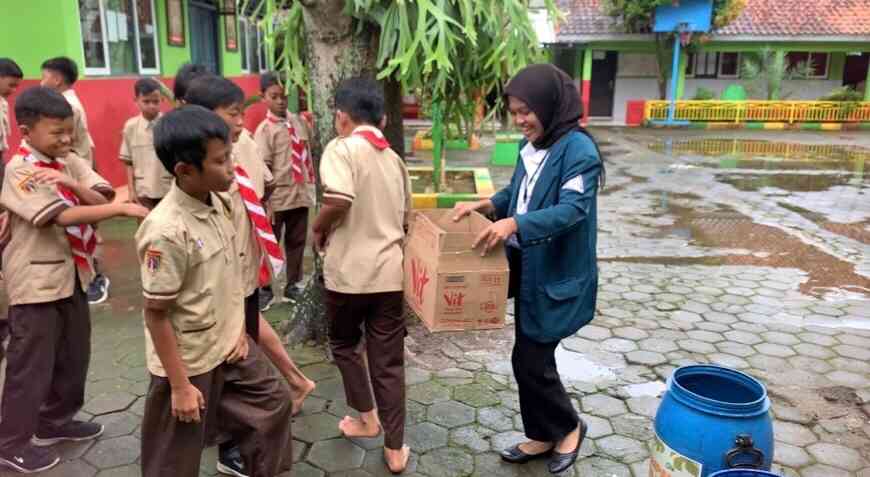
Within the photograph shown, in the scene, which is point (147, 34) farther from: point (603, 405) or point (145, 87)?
point (603, 405)

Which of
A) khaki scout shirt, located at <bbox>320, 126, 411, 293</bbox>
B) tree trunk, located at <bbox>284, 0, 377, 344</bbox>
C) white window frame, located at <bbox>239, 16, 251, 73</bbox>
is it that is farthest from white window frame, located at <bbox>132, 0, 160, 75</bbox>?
khaki scout shirt, located at <bbox>320, 126, 411, 293</bbox>

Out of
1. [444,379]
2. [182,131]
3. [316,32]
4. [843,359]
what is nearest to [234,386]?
Answer: [182,131]

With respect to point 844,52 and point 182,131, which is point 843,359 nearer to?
point 182,131

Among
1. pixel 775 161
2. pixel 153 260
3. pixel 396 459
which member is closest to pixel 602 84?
pixel 775 161

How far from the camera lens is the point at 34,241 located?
2.86 m

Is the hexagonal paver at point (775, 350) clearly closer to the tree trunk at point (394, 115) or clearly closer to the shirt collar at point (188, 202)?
the tree trunk at point (394, 115)

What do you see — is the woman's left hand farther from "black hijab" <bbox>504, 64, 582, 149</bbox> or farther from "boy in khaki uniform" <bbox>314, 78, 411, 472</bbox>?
"boy in khaki uniform" <bbox>314, 78, 411, 472</bbox>

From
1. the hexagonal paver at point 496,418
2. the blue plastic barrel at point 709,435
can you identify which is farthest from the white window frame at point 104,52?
the blue plastic barrel at point 709,435

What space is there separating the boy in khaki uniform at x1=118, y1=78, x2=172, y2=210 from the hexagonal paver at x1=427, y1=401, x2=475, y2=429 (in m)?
2.62

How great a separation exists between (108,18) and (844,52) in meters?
23.4

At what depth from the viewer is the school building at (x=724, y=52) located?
22.0m

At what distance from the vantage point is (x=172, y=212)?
2.16m

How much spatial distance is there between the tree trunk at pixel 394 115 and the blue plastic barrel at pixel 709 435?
98.2 inches

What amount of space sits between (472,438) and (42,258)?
2.04 m
